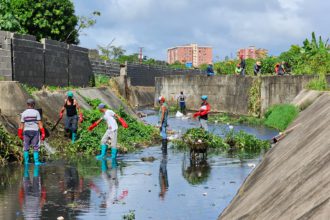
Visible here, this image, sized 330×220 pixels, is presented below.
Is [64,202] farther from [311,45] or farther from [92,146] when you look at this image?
[311,45]

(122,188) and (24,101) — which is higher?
(24,101)

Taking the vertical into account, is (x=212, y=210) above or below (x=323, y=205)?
below

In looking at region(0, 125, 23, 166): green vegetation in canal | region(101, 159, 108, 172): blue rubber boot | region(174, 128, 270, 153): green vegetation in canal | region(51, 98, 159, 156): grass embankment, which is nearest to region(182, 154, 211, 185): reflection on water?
region(101, 159, 108, 172): blue rubber boot

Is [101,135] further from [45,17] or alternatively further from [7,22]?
[45,17]

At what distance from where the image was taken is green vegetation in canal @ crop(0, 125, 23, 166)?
52.5 ft

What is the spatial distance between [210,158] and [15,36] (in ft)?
28.7

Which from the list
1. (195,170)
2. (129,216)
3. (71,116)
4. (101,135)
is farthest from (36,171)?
(129,216)

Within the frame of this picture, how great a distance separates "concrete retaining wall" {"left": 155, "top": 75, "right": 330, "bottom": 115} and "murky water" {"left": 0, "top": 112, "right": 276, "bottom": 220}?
1964 centimetres

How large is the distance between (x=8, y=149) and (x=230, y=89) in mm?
29235

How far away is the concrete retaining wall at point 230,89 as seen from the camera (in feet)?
121

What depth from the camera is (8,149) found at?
16.2 meters

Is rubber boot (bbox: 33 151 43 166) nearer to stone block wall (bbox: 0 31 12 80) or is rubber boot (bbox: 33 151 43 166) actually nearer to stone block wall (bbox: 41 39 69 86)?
stone block wall (bbox: 0 31 12 80)

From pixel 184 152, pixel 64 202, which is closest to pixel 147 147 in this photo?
pixel 184 152

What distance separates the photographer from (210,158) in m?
18.1
